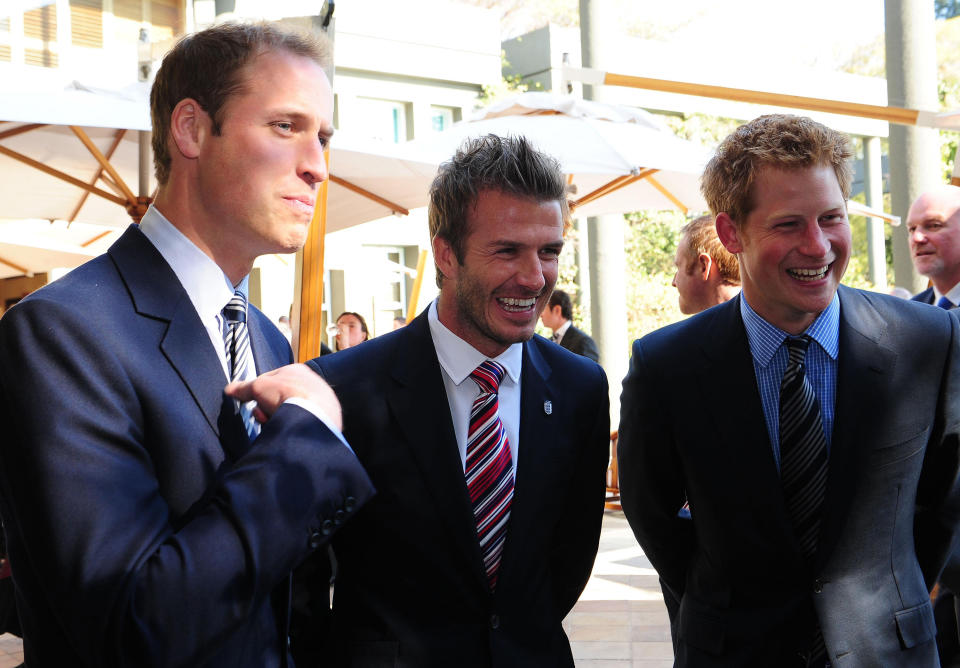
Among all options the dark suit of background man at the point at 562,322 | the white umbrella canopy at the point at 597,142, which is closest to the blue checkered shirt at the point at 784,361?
the white umbrella canopy at the point at 597,142

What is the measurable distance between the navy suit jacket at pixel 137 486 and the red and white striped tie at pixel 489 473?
2.63ft

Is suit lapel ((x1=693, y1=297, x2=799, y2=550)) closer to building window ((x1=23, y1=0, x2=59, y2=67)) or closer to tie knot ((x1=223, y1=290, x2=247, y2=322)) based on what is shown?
tie knot ((x1=223, y1=290, x2=247, y2=322))

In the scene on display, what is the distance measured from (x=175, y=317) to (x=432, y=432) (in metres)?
0.89

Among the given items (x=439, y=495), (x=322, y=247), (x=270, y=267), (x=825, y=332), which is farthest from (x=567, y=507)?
(x=270, y=267)

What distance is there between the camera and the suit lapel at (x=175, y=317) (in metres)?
1.61

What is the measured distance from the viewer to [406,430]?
7.84ft

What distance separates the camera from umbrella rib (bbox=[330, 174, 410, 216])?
26.8 ft

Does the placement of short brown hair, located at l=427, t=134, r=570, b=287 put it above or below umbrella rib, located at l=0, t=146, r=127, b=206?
below

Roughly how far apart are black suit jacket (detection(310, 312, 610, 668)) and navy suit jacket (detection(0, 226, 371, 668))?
0.69 m

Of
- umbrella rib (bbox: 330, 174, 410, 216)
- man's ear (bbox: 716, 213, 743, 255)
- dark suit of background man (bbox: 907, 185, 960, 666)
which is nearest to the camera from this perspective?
man's ear (bbox: 716, 213, 743, 255)

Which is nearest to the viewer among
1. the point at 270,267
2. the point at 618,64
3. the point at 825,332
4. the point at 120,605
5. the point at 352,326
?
the point at 120,605

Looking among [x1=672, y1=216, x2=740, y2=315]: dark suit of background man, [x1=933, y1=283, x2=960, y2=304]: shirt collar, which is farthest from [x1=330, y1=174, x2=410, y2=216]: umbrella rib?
[x1=933, y1=283, x2=960, y2=304]: shirt collar

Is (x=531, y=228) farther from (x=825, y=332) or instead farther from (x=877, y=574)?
(x=877, y=574)

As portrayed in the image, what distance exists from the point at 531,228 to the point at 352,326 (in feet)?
29.4
